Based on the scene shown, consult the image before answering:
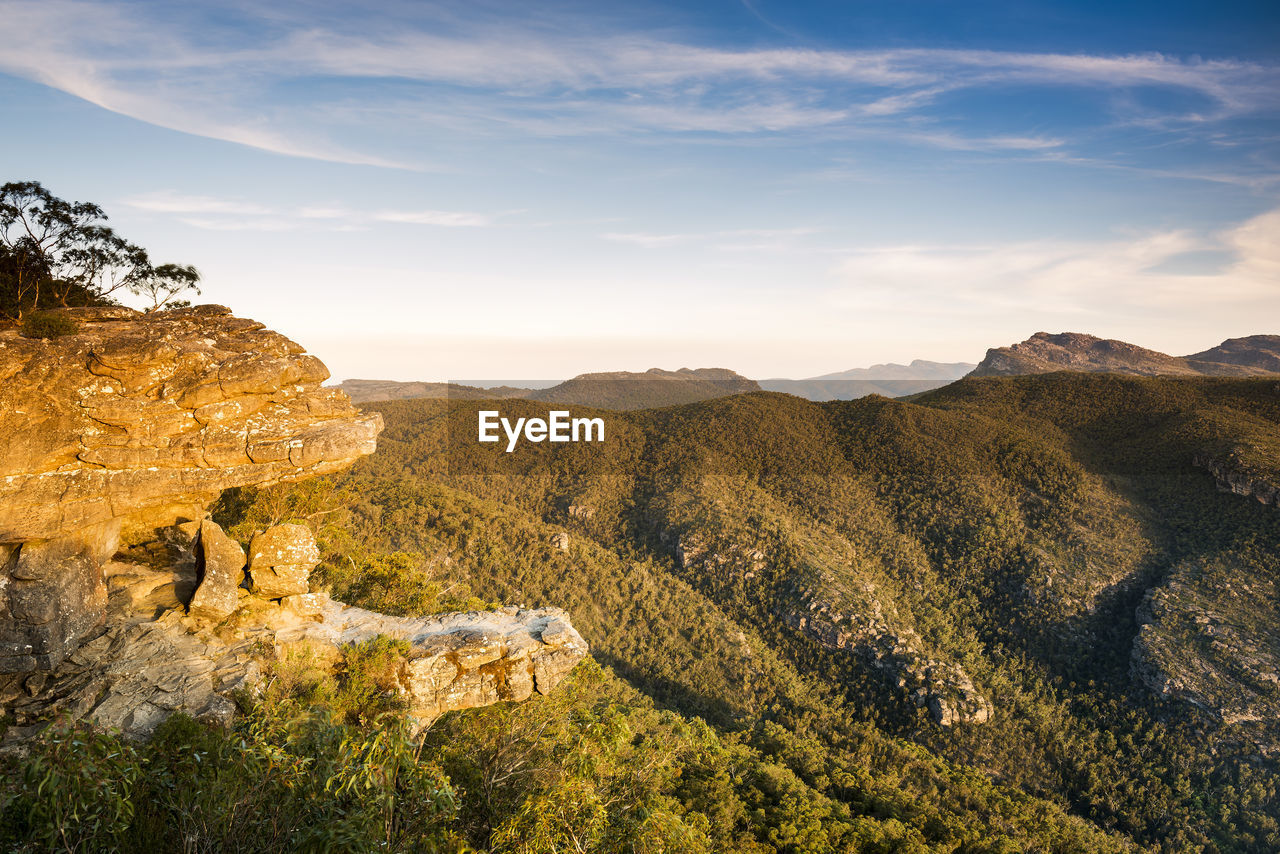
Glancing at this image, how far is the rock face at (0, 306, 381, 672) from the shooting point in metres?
15.2

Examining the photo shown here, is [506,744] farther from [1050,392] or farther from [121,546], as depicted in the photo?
[1050,392]

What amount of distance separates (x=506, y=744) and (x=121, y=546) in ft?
52.4

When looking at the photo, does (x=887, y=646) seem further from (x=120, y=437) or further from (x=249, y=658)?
(x=120, y=437)

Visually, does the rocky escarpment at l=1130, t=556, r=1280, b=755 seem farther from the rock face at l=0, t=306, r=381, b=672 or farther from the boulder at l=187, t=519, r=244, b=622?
the boulder at l=187, t=519, r=244, b=622

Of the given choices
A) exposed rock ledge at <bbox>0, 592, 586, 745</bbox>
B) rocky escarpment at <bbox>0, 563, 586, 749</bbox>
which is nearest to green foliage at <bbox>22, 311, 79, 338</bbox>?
rocky escarpment at <bbox>0, 563, 586, 749</bbox>

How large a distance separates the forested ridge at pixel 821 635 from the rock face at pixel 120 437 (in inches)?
249

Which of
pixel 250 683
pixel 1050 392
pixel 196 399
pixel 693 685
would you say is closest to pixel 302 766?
pixel 250 683

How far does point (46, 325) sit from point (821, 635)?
7681 cm

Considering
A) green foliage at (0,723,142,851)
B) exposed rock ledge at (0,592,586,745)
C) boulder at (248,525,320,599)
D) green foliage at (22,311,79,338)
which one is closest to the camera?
green foliage at (0,723,142,851)

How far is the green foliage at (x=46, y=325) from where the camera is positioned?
55.6ft

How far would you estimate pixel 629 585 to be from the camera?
86.7 meters

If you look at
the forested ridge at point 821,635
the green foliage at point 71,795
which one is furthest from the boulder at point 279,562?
the green foliage at point 71,795

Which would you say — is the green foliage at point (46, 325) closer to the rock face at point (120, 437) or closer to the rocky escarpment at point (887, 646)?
the rock face at point (120, 437)

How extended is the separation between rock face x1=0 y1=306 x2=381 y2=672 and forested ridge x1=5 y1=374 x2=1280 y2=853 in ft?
20.8
